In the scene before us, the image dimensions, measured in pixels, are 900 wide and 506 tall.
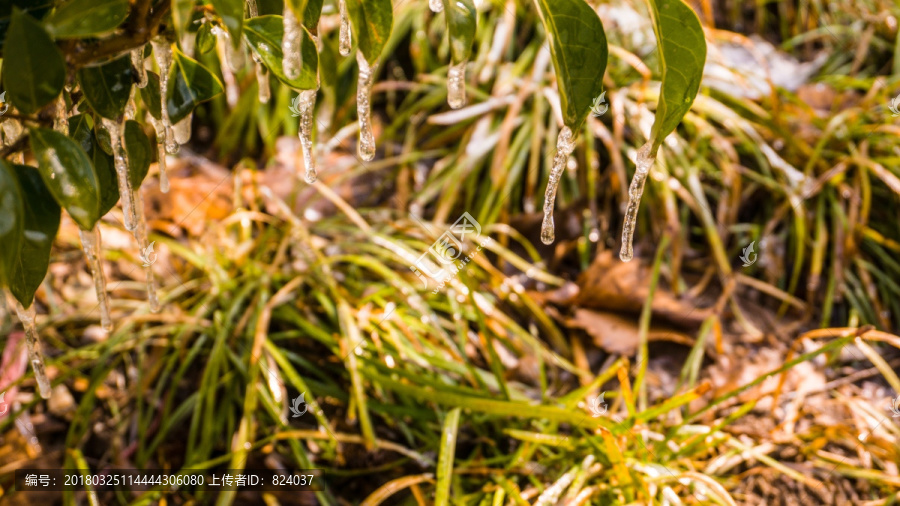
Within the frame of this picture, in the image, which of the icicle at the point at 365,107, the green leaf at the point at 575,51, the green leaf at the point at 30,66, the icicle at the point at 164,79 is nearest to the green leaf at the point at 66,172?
the green leaf at the point at 30,66

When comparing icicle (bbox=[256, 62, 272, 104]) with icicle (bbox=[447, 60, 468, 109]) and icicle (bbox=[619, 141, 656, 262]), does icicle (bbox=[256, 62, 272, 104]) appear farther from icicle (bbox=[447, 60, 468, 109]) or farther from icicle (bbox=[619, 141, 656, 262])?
icicle (bbox=[619, 141, 656, 262])

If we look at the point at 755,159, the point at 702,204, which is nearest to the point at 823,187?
the point at 755,159

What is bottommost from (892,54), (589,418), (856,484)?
(856,484)

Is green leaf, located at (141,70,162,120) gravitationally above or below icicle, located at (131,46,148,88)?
below

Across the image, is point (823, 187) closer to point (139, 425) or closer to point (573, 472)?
point (573, 472)

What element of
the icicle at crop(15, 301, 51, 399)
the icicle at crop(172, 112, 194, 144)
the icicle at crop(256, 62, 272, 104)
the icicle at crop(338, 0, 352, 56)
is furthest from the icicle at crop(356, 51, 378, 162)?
the icicle at crop(15, 301, 51, 399)

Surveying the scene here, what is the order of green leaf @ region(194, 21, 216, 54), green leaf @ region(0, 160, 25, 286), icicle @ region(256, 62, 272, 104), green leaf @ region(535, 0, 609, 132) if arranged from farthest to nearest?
icicle @ region(256, 62, 272, 104) < green leaf @ region(194, 21, 216, 54) < green leaf @ region(535, 0, 609, 132) < green leaf @ region(0, 160, 25, 286)
